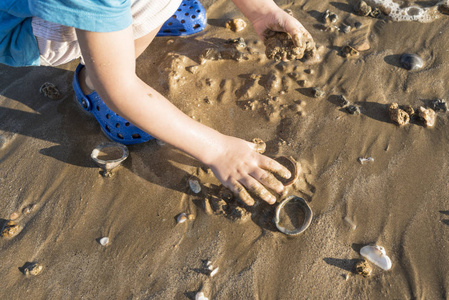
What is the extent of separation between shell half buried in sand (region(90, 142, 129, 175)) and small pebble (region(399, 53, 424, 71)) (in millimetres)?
2452

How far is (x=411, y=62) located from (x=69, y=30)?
2.70 m

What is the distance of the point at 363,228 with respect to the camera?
2338 mm

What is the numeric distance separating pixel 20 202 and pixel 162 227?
Answer: 3.60 feet

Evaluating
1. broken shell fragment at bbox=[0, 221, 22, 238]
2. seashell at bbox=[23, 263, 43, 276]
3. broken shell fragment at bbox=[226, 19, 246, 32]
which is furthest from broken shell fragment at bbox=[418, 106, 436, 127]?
broken shell fragment at bbox=[0, 221, 22, 238]

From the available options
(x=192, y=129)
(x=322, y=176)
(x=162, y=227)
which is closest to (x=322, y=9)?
(x=322, y=176)

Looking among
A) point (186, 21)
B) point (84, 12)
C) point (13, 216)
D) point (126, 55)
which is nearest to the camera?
point (84, 12)

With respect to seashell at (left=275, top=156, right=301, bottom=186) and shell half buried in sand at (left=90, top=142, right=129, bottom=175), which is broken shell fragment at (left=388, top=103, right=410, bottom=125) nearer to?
seashell at (left=275, top=156, right=301, bottom=186)

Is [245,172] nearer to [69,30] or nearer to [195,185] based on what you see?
[195,185]

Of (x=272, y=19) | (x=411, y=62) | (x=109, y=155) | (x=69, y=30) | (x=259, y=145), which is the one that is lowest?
(x=109, y=155)

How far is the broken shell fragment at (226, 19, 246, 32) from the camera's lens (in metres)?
3.38

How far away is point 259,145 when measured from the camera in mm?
2609

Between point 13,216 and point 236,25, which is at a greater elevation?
point 236,25

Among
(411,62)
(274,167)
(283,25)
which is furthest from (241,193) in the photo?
(411,62)

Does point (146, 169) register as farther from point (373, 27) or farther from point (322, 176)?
point (373, 27)
